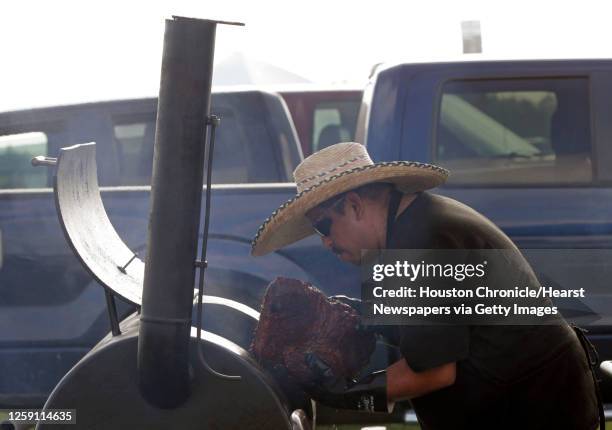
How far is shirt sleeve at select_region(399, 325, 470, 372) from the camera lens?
2.68 metres

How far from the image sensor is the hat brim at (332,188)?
2.86 metres

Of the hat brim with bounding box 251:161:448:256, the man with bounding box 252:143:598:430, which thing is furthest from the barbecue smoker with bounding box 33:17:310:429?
the hat brim with bounding box 251:161:448:256

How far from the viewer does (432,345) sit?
267 cm

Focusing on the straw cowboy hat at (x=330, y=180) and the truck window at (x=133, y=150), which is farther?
the truck window at (x=133, y=150)

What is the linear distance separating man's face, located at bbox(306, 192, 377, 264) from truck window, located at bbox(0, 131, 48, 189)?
3.63 m

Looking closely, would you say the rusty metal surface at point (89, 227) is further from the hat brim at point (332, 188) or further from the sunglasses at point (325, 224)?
the sunglasses at point (325, 224)

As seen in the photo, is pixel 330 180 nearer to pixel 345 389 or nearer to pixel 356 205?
pixel 356 205

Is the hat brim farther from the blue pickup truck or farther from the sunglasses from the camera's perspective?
the blue pickup truck

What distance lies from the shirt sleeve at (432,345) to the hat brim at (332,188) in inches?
16.6

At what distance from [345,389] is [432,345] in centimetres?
26

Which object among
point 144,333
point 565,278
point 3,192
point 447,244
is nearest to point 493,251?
point 447,244

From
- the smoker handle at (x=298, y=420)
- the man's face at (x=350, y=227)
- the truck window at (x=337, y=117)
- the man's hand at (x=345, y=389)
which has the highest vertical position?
the truck window at (x=337, y=117)
